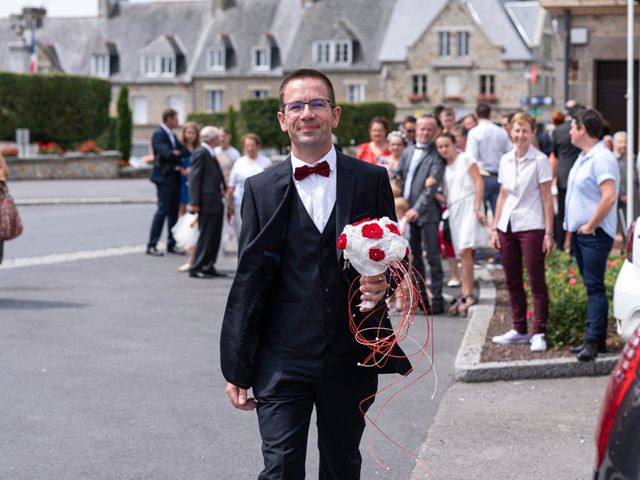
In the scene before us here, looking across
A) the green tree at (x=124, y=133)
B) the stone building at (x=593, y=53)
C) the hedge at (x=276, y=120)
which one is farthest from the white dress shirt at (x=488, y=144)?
the hedge at (x=276, y=120)

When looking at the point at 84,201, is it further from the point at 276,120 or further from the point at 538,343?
the point at 276,120

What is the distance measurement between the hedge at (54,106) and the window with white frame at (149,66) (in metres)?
30.0

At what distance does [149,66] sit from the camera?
7981cm

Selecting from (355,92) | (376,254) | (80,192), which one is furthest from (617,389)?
(355,92)

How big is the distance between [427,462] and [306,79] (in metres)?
2.76

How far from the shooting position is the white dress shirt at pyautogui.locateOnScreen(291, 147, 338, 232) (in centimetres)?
457

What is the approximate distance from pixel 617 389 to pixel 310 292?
149 cm

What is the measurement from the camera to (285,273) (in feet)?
14.9

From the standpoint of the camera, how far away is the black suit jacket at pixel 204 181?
1452 cm

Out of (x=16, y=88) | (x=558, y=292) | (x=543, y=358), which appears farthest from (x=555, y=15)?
(x=16, y=88)

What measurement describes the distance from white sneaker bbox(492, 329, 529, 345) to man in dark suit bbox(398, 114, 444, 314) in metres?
1.99

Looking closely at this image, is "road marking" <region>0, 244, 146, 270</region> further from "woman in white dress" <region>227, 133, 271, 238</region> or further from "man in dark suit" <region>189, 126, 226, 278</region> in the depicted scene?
"woman in white dress" <region>227, 133, 271, 238</region>

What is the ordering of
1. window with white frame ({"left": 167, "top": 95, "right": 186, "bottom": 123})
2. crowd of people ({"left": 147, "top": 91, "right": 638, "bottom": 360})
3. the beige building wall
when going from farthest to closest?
window with white frame ({"left": 167, "top": 95, "right": 186, "bottom": 123}), the beige building wall, crowd of people ({"left": 147, "top": 91, "right": 638, "bottom": 360})

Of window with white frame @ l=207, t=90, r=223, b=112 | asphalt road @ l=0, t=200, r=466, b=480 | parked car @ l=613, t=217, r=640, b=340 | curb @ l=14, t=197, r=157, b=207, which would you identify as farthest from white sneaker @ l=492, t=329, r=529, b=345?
window with white frame @ l=207, t=90, r=223, b=112
